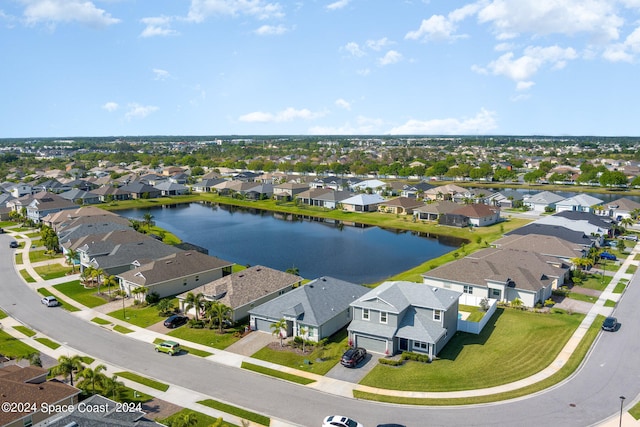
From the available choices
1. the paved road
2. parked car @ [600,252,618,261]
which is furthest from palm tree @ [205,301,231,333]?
parked car @ [600,252,618,261]

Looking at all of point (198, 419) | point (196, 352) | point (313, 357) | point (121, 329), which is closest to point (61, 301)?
point (121, 329)

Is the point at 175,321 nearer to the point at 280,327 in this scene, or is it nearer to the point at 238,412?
the point at 280,327

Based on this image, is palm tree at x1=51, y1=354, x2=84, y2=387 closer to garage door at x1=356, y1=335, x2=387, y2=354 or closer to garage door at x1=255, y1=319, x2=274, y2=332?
garage door at x1=255, y1=319, x2=274, y2=332

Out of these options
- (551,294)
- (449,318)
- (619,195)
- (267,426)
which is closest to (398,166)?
(619,195)

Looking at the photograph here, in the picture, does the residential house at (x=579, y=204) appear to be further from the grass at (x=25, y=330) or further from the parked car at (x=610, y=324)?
the grass at (x=25, y=330)

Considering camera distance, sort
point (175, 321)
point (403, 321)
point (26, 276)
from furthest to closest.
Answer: point (26, 276) → point (175, 321) → point (403, 321)
